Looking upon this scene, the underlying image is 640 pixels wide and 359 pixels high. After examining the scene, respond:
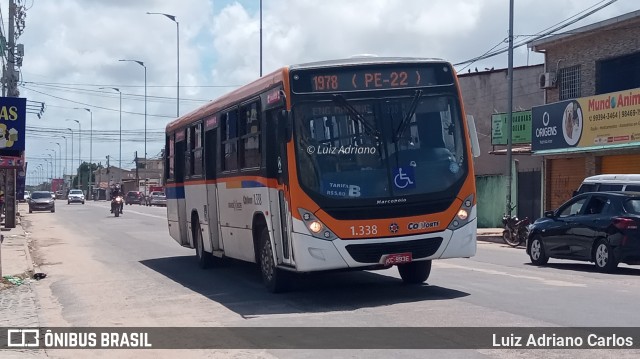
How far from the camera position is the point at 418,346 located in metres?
8.73

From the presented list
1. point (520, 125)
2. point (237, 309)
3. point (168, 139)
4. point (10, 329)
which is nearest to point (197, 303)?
point (237, 309)

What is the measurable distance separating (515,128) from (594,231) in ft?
55.5

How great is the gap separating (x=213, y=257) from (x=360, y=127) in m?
7.65

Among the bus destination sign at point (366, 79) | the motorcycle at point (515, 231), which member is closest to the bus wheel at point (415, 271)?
the bus destination sign at point (366, 79)

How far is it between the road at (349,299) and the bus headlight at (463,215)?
3.33 feet

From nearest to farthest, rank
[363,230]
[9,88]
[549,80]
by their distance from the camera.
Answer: [363,230] → [549,80] → [9,88]

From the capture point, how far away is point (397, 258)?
1162 cm

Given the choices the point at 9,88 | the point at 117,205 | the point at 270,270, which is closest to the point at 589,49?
the point at 270,270

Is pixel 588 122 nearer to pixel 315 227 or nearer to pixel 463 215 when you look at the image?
pixel 463 215

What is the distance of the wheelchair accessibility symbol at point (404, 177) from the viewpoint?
1156 cm

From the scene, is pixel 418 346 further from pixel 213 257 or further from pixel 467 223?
pixel 213 257

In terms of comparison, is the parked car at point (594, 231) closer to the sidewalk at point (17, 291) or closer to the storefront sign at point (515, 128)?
the sidewalk at point (17, 291)

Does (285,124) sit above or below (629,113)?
below

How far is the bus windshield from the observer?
11.5m
